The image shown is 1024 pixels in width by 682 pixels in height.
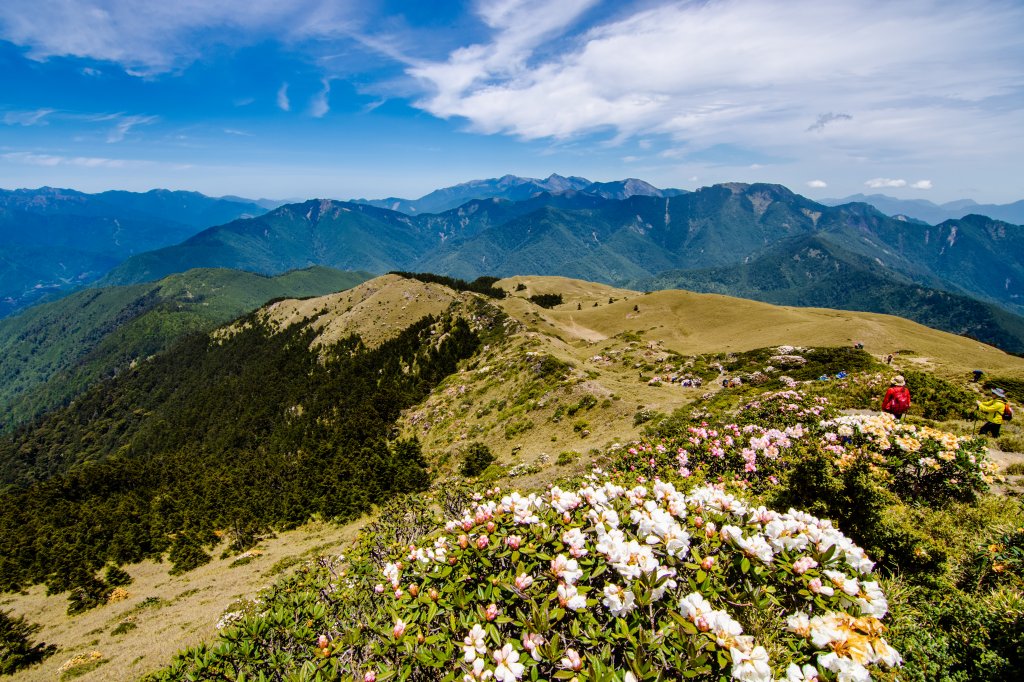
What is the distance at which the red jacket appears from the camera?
1484 centimetres

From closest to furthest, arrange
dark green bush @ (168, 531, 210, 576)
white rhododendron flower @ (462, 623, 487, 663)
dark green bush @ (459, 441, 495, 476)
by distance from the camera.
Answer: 1. white rhododendron flower @ (462, 623, 487, 663)
2. dark green bush @ (168, 531, 210, 576)
3. dark green bush @ (459, 441, 495, 476)

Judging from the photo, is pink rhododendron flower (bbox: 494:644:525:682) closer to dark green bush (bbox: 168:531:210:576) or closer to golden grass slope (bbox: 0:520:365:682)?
golden grass slope (bbox: 0:520:365:682)

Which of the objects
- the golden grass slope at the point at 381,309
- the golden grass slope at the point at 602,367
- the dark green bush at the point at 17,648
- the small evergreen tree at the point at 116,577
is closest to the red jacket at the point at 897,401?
the golden grass slope at the point at 602,367

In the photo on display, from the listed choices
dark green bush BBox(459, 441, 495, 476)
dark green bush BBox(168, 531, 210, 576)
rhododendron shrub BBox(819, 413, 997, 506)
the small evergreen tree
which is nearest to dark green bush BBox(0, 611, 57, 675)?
the small evergreen tree

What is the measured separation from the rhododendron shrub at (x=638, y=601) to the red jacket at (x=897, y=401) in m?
13.6

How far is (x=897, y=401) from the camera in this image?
1496cm

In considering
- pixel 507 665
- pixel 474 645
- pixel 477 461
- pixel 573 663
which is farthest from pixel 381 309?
pixel 573 663

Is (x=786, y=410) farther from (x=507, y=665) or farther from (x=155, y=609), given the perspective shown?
(x=155, y=609)

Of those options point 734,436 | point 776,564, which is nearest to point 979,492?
point 734,436

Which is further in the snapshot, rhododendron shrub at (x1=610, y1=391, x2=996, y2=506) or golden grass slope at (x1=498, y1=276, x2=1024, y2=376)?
golden grass slope at (x1=498, y1=276, x2=1024, y2=376)

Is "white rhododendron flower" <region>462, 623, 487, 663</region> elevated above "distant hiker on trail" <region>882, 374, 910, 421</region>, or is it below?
above

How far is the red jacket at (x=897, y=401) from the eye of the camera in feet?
48.7

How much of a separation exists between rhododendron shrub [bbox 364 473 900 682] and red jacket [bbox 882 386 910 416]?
13.6 m

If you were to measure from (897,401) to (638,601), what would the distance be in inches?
663
